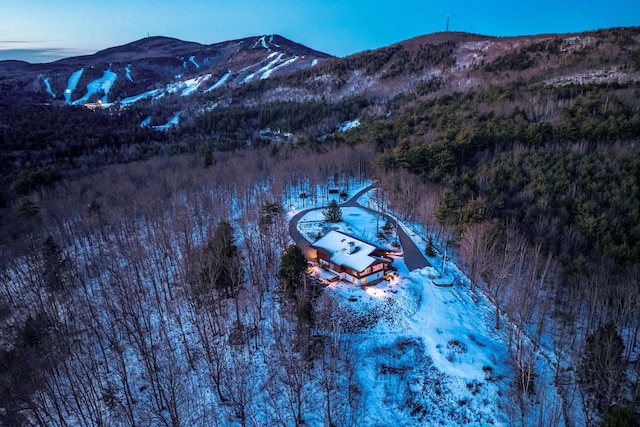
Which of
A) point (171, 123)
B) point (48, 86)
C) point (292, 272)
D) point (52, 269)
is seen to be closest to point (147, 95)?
point (48, 86)

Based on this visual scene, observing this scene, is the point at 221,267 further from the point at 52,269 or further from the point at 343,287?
the point at 52,269

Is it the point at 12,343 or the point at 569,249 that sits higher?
the point at 569,249

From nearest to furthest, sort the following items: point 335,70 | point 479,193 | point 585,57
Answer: point 479,193 < point 585,57 < point 335,70

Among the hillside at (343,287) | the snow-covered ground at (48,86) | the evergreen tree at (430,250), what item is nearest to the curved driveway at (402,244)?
the evergreen tree at (430,250)

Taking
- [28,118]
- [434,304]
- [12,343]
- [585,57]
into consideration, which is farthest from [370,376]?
[28,118]

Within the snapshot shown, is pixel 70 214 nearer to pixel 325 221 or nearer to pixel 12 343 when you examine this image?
pixel 12 343
